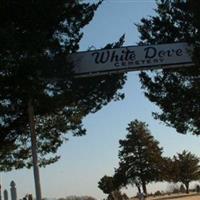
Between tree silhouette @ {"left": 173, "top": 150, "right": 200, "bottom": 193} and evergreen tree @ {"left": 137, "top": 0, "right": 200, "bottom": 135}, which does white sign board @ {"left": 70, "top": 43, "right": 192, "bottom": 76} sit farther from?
tree silhouette @ {"left": 173, "top": 150, "right": 200, "bottom": 193}

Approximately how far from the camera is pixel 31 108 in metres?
21.3

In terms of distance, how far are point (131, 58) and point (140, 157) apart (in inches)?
2084

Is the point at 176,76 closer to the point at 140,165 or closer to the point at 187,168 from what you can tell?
the point at 140,165

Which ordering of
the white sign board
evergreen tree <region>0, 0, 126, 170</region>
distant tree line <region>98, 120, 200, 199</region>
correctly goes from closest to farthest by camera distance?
evergreen tree <region>0, 0, 126, 170</region>, the white sign board, distant tree line <region>98, 120, 200, 199</region>

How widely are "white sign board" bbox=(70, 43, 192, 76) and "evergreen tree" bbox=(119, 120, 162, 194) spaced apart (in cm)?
5100

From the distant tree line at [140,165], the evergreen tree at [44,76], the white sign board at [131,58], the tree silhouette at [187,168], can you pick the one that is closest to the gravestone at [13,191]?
the evergreen tree at [44,76]

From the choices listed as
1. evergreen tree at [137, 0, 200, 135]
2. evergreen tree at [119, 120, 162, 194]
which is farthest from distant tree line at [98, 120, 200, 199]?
evergreen tree at [137, 0, 200, 135]

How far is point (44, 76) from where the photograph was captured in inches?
790

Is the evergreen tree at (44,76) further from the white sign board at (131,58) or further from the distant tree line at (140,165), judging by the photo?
the distant tree line at (140,165)

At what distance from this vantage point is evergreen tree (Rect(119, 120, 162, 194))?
241 feet

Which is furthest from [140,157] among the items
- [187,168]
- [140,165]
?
[187,168]

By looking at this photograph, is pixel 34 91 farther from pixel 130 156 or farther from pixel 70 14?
pixel 130 156

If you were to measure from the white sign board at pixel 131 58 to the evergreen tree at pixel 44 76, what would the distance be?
405 millimetres

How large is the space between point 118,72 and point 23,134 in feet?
14.7
